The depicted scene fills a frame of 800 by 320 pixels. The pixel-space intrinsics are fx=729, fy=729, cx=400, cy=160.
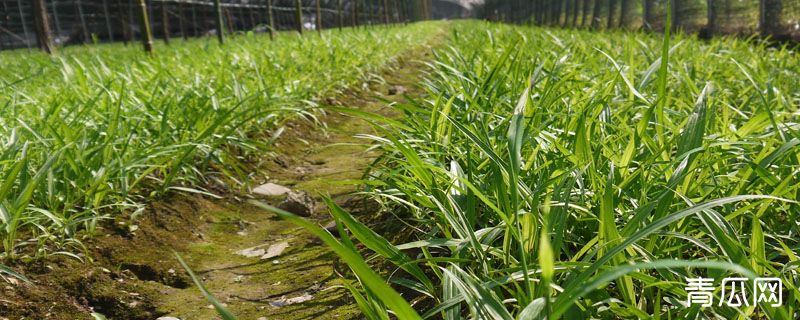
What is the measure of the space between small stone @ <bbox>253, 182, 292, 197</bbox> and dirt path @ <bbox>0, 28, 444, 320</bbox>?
0.09m

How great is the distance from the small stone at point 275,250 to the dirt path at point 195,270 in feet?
0.06

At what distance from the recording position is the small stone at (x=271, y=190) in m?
2.75

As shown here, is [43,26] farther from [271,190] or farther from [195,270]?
[195,270]

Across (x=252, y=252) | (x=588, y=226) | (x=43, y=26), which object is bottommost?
(x=252, y=252)

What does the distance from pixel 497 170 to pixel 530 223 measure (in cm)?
16

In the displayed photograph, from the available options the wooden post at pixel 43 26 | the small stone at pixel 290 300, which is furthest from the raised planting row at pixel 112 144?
the wooden post at pixel 43 26

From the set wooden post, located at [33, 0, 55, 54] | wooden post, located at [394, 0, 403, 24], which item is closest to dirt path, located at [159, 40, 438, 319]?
wooden post, located at [33, 0, 55, 54]

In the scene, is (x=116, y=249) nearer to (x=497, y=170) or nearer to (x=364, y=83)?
(x=497, y=170)

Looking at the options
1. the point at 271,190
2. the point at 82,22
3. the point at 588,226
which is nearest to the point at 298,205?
the point at 271,190

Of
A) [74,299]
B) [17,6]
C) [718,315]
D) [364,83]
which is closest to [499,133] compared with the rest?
[718,315]

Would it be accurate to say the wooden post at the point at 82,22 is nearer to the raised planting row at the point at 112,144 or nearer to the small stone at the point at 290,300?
the raised planting row at the point at 112,144

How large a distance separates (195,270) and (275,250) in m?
0.23

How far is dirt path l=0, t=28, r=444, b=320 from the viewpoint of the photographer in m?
1.66

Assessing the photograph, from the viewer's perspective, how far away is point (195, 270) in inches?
77.1
